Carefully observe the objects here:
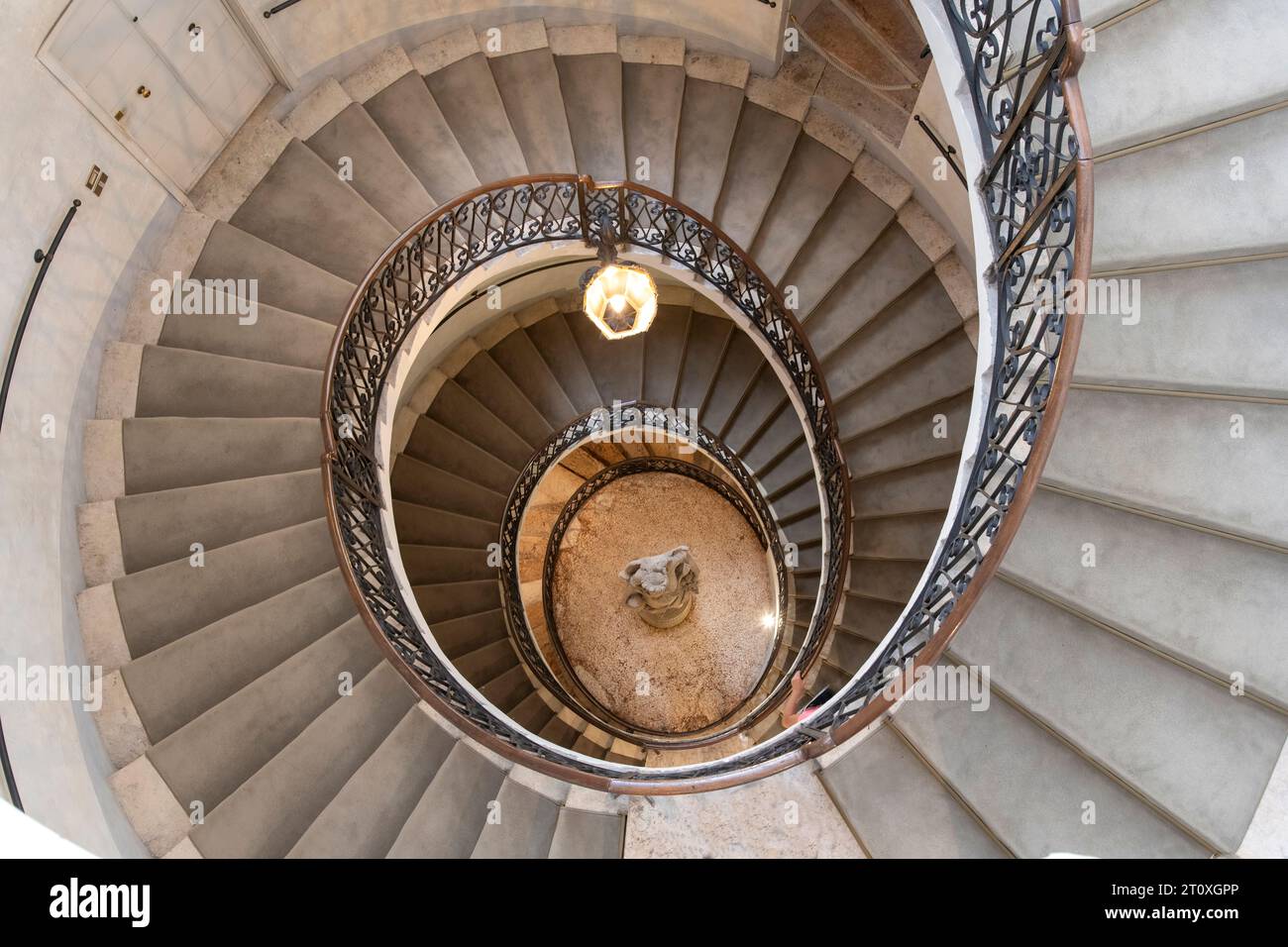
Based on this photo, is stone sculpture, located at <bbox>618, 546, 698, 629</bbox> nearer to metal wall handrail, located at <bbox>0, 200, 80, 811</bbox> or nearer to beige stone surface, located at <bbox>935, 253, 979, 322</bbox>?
beige stone surface, located at <bbox>935, 253, 979, 322</bbox>

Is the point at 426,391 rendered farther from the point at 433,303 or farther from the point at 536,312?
the point at 433,303

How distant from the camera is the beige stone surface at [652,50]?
28.8 feet

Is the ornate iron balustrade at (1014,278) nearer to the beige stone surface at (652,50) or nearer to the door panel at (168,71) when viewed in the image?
the beige stone surface at (652,50)

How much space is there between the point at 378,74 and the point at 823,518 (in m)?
6.48

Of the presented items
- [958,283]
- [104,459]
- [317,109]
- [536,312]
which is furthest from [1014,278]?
[536,312]

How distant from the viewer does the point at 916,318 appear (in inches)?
317

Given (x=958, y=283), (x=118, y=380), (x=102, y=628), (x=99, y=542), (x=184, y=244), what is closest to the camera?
(x=102, y=628)

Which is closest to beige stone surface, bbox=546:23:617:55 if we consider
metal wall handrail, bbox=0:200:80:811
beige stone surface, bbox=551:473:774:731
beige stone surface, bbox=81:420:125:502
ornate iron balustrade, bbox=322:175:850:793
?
ornate iron balustrade, bbox=322:175:850:793

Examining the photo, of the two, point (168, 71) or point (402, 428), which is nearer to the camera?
point (168, 71)

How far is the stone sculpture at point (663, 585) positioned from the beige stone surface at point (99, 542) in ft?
17.3

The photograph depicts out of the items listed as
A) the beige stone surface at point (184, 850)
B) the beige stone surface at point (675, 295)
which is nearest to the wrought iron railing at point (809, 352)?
the beige stone surface at point (184, 850)

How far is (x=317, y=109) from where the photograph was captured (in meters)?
7.77
